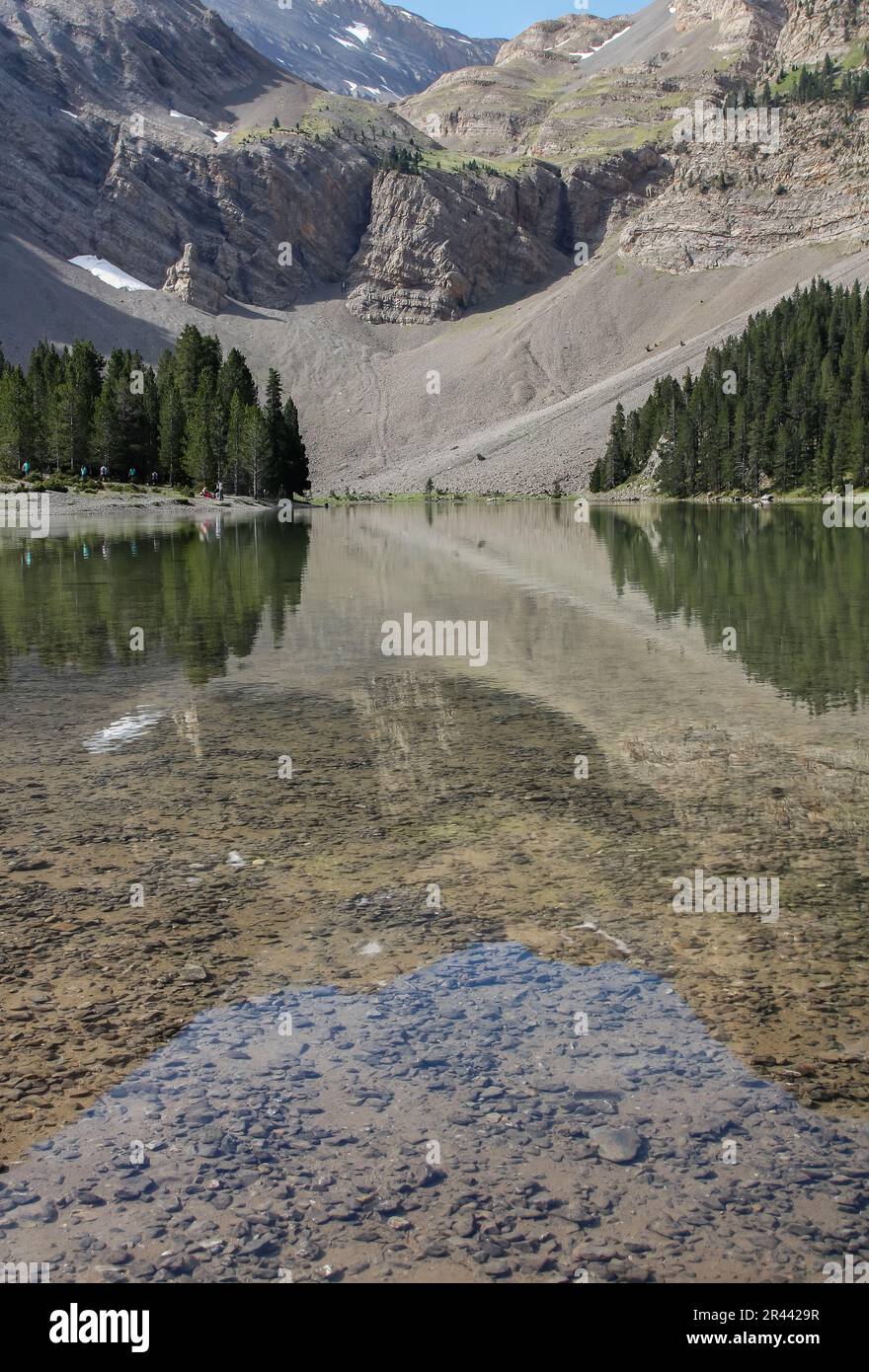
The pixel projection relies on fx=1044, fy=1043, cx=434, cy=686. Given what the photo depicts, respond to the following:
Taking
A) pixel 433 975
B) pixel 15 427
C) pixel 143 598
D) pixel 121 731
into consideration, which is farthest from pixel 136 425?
pixel 433 975

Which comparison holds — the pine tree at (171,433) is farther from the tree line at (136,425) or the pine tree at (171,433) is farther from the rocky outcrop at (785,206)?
the rocky outcrop at (785,206)

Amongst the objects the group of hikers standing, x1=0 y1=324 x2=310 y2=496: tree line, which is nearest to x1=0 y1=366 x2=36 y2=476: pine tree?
x1=0 y1=324 x2=310 y2=496: tree line

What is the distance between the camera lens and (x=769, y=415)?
11331cm

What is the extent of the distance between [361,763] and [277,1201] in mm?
7508

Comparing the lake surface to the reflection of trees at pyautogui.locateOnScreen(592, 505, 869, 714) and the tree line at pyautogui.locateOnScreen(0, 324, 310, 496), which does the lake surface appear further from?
the tree line at pyautogui.locateOnScreen(0, 324, 310, 496)

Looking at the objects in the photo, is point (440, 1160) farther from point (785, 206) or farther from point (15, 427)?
point (785, 206)

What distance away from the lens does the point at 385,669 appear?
17.6 metres

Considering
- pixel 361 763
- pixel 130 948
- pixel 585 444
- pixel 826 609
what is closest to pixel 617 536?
pixel 826 609

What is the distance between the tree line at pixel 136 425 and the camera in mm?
93062

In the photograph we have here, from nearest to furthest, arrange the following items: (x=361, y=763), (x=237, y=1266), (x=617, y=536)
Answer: (x=237, y=1266), (x=361, y=763), (x=617, y=536)

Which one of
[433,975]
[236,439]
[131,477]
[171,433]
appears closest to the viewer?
[433,975]

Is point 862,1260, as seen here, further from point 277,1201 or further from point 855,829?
point 855,829

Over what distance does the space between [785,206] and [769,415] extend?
101m
